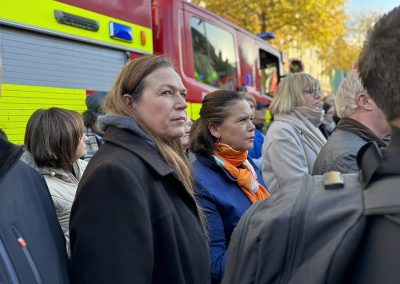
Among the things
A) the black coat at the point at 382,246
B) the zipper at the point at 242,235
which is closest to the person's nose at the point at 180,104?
the zipper at the point at 242,235

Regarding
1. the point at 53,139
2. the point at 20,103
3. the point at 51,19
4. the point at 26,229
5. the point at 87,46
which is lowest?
the point at 26,229

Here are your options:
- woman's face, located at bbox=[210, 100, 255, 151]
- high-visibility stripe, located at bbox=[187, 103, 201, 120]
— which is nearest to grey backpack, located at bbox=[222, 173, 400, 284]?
woman's face, located at bbox=[210, 100, 255, 151]

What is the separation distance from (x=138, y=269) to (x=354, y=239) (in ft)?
2.96

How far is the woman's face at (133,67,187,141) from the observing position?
6.41 feet

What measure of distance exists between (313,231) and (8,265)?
32.6 inches

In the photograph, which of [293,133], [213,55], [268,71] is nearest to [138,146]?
[293,133]

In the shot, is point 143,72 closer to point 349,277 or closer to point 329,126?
point 349,277

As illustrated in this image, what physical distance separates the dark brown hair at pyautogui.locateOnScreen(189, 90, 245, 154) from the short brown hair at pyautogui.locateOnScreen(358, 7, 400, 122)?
1.87m

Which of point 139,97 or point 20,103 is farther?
point 20,103

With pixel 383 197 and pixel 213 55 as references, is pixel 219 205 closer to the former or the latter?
pixel 383 197

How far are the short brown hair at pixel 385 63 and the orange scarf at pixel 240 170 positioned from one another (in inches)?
68.3

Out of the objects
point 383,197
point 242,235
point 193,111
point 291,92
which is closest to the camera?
point 383,197

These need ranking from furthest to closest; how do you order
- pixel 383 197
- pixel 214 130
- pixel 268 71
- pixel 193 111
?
pixel 268 71
pixel 193 111
pixel 214 130
pixel 383 197

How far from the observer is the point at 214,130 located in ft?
9.56
